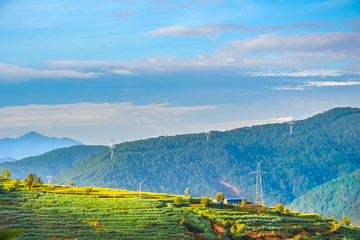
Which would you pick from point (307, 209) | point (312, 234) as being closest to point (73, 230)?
point (312, 234)

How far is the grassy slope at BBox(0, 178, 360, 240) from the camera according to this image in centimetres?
5259

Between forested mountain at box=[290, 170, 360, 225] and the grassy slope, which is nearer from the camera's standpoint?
the grassy slope

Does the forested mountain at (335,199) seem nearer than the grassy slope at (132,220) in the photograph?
No

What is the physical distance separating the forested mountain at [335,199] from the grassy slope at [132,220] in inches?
4443

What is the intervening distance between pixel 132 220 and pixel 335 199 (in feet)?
471

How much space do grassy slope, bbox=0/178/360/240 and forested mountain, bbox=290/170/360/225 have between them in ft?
370

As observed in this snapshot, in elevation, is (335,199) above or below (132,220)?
below

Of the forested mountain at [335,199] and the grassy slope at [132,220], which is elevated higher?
the grassy slope at [132,220]

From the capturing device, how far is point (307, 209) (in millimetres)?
183625

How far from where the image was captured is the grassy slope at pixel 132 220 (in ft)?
173

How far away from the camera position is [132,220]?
184 ft

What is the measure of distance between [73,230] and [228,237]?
19357 millimetres

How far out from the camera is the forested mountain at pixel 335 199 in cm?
17400

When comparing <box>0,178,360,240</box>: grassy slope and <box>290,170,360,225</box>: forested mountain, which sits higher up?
<box>0,178,360,240</box>: grassy slope
